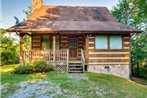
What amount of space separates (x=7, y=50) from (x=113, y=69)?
14749 millimetres

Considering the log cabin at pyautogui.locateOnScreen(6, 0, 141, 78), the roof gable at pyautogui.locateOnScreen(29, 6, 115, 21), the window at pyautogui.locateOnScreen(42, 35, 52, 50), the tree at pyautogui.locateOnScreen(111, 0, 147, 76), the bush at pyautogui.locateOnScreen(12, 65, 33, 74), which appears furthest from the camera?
the tree at pyautogui.locateOnScreen(111, 0, 147, 76)

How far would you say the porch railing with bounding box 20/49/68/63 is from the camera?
54.6 feet

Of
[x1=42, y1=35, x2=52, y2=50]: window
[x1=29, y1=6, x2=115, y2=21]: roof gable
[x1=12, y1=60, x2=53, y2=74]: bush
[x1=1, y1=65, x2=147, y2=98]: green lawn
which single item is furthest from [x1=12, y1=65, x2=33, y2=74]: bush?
[x1=29, y1=6, x2=115, y2=21]: roof gable

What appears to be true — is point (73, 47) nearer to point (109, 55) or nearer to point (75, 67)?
point (75, 67)

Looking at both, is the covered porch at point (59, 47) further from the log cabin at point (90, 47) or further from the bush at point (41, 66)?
the bush at point (41, 66)

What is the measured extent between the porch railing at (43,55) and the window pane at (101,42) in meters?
2.41

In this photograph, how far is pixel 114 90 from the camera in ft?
37.6

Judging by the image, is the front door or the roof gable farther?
the roof gable

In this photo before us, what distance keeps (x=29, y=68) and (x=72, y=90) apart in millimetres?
4962

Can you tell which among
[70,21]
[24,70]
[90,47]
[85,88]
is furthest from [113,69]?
[24,70]

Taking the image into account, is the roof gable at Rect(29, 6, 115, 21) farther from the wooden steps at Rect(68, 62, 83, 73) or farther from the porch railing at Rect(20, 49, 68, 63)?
the wooden steps at Rect(68, 62, 83, 73)

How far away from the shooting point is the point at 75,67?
16.9 m

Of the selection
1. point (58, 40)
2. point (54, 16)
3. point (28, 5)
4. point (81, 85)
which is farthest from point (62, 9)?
point (28, 5)

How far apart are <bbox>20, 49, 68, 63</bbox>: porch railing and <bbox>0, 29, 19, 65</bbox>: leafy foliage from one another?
10574 millimetres
